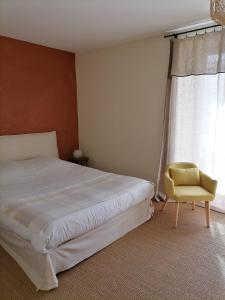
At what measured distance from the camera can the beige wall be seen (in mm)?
3705

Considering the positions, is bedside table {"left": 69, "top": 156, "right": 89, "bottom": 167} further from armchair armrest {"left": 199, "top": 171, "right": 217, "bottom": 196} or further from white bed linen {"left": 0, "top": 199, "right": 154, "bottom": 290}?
armchair armrest {"left": 199, "top": 171, "right": 217, "bottom": 196}

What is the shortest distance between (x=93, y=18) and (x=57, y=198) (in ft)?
7.17

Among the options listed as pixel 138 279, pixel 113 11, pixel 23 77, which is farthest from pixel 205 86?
pixel 23 77

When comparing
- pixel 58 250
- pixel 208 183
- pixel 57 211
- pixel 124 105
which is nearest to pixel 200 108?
pixel 208 183

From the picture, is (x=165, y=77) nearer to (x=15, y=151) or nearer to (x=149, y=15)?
(x=149, y=15)

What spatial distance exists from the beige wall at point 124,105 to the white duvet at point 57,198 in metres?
0.97

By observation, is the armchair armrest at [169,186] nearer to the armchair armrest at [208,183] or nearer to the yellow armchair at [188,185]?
the yellow armchair at [188,185]

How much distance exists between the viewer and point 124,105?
4102 millimetres

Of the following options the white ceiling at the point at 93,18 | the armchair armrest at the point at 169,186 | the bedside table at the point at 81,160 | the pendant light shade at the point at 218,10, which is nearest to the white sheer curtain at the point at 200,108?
the white ceiling at the point at 93,18

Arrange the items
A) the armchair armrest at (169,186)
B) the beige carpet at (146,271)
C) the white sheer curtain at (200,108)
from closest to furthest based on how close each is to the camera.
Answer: the beige carpet at (146,271) → the armchair armrest at (169,186) → the white sheer curtain at (200,108)

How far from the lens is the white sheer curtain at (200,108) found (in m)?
3.07

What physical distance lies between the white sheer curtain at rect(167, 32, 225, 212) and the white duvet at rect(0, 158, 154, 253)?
3.10 feet

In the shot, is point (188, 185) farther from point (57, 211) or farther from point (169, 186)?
point (57, 211)

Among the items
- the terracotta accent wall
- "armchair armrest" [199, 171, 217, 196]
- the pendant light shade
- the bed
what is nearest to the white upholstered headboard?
the bed
